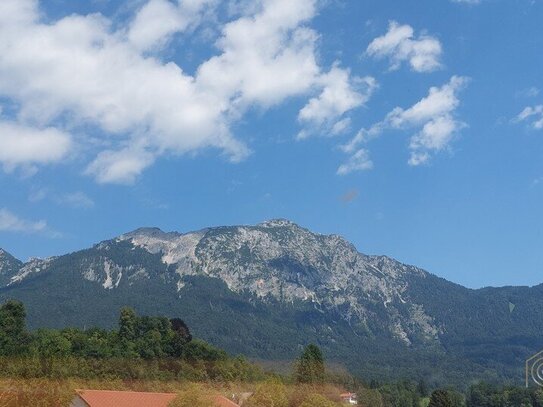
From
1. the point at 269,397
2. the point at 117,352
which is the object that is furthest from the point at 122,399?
the point at 117,352

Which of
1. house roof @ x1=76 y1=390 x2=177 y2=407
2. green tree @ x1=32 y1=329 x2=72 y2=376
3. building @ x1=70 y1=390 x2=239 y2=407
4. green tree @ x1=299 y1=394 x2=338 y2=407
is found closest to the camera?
building @ x1=70 y1=390 x2=239 y2=407

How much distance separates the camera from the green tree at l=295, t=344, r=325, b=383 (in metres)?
69.6

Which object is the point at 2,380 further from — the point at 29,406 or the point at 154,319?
the point at 154,319

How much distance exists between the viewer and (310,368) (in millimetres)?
70875

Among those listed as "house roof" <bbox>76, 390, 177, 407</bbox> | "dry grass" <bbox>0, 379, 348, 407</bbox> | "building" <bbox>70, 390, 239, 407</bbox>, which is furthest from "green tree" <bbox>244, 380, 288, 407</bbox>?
"house roof" <bbox>76, 390, 177, 407</bbox>

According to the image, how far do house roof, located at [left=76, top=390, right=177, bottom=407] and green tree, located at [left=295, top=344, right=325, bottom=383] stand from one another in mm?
21952

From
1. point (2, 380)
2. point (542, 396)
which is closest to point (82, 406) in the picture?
point (2, 380)

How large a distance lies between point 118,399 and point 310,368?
26849mm

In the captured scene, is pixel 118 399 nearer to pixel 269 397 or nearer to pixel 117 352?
pixel 269 397

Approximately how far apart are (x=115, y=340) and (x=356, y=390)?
38401mm

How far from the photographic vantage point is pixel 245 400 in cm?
5694
